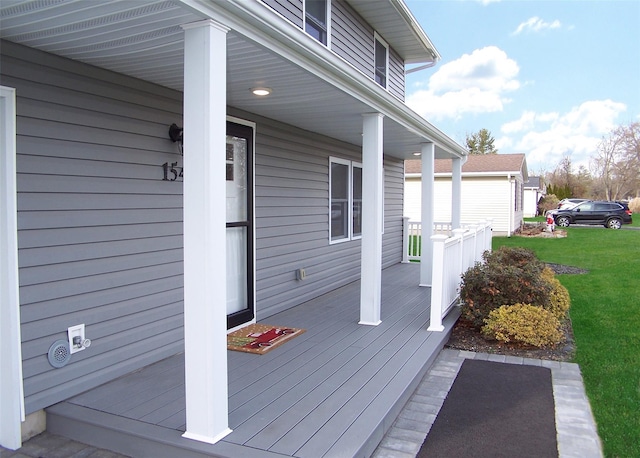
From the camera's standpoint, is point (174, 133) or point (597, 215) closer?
point (174, 133)

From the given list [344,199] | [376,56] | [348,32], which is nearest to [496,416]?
[344,199]

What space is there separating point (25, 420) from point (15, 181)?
148 centimetres

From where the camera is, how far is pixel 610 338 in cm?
533

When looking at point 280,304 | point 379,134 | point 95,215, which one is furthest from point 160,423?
point 379,134

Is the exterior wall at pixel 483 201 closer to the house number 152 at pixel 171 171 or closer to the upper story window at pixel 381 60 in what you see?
the upper story window at pixel 381 60

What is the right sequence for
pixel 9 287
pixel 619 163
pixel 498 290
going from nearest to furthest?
pixel 9 287 < pixel 498 290 < pixel 619 163

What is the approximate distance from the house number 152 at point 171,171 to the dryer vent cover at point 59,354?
4.92 feet

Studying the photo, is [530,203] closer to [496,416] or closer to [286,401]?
[496,416]

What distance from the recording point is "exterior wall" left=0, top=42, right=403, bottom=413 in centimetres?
298

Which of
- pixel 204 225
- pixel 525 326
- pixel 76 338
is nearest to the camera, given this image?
pixel 204 225

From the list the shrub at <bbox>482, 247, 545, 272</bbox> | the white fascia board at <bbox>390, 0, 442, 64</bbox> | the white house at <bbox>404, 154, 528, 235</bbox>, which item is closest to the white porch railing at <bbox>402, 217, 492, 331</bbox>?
the shrub at <bbox>482, 247, 545, 272</bbox>

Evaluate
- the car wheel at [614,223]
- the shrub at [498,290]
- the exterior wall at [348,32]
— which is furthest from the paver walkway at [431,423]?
the car wheel at [614,223]

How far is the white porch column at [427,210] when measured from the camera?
25.0ft

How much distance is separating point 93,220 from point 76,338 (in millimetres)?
826
